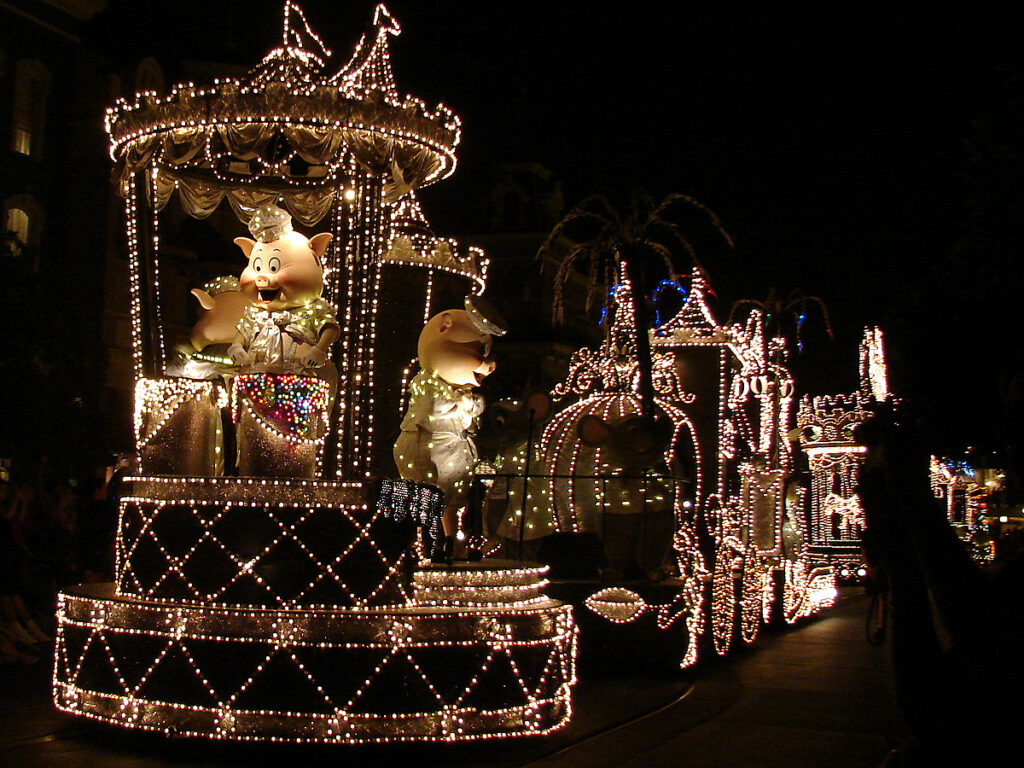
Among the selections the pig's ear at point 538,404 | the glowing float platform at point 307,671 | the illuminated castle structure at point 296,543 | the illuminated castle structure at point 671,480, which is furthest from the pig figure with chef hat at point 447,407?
the glowing float platform at point 307,671

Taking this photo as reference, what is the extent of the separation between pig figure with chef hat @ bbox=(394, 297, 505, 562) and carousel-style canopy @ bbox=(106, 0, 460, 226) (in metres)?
1.77

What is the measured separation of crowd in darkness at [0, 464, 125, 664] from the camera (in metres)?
11.0

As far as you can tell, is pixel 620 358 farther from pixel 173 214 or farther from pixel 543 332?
pixel 543 332

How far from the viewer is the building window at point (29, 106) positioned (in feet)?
83.3

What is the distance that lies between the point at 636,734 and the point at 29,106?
22329mm

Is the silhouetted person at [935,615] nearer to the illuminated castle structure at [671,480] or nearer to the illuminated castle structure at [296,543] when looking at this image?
the illuminated castle structure at [296,543]

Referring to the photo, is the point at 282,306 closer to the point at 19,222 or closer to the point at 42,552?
the point at 42,552

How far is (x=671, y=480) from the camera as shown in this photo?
41.5 ft

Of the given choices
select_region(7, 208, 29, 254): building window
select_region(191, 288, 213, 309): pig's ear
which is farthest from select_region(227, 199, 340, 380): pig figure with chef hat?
select_region(7, 208, 29, 254): building window

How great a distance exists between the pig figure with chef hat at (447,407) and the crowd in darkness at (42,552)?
289cm

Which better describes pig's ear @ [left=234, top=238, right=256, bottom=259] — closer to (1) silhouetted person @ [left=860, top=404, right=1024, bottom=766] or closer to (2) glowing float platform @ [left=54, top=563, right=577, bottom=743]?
(2) glowing float platform @ [left=54, top=563, right=577, bottom=743]

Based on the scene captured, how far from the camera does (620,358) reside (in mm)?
13703

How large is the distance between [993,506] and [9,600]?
33.5 metres

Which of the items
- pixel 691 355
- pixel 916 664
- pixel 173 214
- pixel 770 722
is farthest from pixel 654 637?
pixel 173 214
